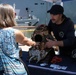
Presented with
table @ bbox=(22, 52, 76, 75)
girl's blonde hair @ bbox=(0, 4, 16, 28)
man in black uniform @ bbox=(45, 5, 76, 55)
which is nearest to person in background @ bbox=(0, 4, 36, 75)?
girl's blonde hair @ bbox=(0, 4, 16, 28)

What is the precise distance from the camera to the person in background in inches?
71.1

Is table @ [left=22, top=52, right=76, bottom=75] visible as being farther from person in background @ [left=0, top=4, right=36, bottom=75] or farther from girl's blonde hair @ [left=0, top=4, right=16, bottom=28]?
girl's blonde hair @ [left=0, top=4, right=16, bottom=28]

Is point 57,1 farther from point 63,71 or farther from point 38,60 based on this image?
point 63,71

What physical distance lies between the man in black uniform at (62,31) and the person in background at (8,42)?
0.53 m

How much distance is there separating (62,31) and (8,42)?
0.82 metres

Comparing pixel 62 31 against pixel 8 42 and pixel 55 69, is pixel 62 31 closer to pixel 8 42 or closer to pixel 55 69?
pixel 55 69

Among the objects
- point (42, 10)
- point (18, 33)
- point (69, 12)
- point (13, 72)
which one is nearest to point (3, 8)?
point (18, 33)

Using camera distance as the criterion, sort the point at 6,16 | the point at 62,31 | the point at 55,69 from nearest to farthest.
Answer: the point at 6,16 → the point at 55,69 → the point at 62,31

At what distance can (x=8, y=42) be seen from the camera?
1826 mm

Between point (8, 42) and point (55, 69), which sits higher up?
point (8, 42)

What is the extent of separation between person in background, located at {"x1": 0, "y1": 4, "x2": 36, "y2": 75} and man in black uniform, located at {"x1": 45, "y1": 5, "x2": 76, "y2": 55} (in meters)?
0.53

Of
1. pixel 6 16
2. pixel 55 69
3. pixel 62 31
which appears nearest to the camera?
pixel 6 16

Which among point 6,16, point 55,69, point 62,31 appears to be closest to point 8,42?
point 6,16

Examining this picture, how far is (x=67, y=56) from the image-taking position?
8.37ft
